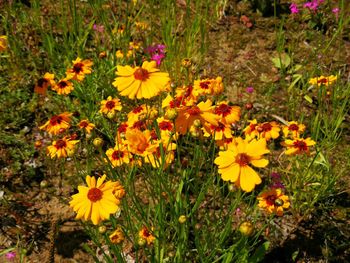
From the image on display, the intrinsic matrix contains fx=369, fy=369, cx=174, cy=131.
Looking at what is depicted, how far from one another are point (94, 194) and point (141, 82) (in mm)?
544

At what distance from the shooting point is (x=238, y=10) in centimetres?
Result: 438

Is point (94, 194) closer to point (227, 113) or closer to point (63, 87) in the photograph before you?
point (227, 113)

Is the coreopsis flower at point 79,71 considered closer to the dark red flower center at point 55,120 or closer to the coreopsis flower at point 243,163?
the dark red flower center at point 55,120

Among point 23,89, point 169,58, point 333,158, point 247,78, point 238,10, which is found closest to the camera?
A: point 333,158

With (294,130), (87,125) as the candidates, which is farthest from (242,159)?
(87,125)

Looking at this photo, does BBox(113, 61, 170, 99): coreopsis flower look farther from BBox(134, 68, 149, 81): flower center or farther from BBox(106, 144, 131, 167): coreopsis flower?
BBox(106, 144, 131, 167): coreopsis flower

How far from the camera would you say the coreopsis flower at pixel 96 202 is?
59.3 inches

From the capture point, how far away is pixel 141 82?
1698mm

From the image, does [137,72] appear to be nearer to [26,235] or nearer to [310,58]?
[26,235]

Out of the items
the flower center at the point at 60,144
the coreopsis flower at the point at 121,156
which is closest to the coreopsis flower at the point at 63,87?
the flower center at the point at 60,144

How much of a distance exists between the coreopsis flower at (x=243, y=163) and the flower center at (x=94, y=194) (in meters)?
0.52

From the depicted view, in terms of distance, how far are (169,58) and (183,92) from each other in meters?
0.99

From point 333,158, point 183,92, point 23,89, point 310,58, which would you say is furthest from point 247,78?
point 23,89

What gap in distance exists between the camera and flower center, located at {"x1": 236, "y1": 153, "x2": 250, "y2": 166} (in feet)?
4.82
